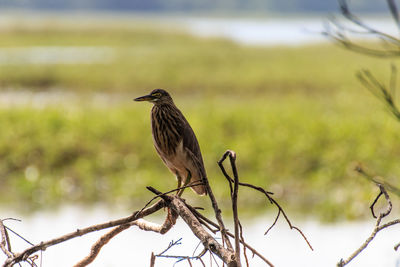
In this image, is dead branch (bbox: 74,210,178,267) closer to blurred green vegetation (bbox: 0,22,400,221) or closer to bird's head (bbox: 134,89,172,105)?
bird's head (bbox: 134,89,172,105)

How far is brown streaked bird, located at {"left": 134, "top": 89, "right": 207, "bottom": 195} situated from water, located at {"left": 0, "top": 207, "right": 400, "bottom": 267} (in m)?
3.50

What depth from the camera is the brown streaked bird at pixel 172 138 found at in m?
2.83

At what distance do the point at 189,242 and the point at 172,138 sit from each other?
507 cm

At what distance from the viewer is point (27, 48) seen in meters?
30.0

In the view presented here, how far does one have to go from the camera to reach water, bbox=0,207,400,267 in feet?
23.4

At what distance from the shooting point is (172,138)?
9.45ft

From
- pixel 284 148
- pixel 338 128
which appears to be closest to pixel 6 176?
pixel 284 148

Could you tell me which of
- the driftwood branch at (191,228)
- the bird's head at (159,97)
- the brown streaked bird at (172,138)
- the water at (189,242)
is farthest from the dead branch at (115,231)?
the water at (189,242)

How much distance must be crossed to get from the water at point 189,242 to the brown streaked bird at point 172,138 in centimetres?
350

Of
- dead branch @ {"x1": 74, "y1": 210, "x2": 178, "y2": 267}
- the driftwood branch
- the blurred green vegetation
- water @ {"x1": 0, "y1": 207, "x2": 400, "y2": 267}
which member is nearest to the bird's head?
the driftwood branch

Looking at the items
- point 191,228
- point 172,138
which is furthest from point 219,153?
point 191,228

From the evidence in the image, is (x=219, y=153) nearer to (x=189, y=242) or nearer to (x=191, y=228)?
(x=189, y=242)

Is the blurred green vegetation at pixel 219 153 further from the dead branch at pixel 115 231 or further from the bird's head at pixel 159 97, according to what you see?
the dead branch at pixel 115 231

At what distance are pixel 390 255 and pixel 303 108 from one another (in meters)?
6.03
